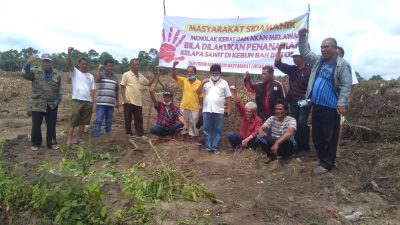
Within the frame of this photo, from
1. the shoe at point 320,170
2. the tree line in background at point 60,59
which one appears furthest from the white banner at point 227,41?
the tree line in background at point 60,59

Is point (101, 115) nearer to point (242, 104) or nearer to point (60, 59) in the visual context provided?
point (242, 104)

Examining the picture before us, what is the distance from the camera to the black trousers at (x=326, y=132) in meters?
5.31

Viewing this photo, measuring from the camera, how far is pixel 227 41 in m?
7.48

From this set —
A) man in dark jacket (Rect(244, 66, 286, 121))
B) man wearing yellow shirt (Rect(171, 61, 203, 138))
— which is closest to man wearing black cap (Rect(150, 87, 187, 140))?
man wearing yellow shirt (Rect(171, 61, 203, 138))

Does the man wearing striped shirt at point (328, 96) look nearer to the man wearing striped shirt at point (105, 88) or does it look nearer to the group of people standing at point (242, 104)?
the group of people standing at point (242, 104)

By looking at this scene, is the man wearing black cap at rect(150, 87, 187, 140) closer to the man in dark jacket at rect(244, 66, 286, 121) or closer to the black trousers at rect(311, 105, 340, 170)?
the man in dark jacket at rect(244, 66, 286, 121)

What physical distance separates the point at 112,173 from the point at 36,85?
7.44 ft

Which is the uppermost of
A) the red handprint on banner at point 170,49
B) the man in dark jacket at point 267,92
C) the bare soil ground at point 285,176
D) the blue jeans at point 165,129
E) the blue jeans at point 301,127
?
the red handprint on banner at point 170,49

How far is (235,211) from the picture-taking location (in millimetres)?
4137

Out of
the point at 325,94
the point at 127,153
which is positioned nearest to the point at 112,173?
the point at 127,153

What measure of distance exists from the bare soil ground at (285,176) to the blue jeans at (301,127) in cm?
30

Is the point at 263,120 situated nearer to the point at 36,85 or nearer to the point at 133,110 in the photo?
the point at 133,110

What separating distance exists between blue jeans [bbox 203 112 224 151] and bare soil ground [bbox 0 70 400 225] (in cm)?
19

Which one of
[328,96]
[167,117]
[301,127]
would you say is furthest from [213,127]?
[328,96]
